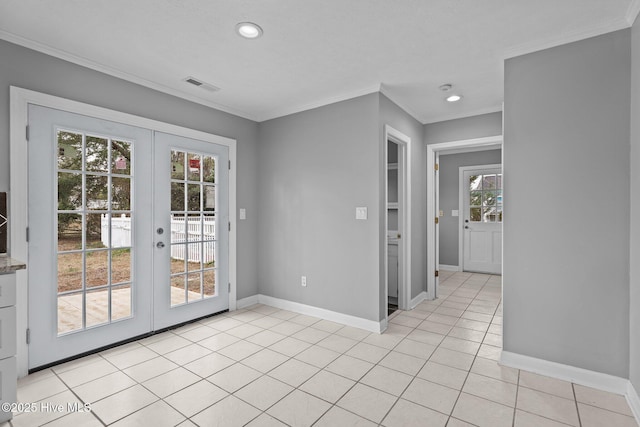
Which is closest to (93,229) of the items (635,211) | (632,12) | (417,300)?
(417,300)

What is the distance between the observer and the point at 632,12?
81.2 inches

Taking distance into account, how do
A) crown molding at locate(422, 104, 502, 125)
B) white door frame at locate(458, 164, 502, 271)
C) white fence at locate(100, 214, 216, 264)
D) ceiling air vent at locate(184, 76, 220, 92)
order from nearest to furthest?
white fence at locate(100, 214, 216, 264) → ceiling air vent at locate(184, 76, 220, 92) → crown molding at locate(422, 104, 502, 125) → white door frame at locate(458, 164, 502, 271)

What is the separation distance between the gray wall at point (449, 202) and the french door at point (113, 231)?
15.8 feet

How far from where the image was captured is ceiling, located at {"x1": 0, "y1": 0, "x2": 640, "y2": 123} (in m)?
2.05

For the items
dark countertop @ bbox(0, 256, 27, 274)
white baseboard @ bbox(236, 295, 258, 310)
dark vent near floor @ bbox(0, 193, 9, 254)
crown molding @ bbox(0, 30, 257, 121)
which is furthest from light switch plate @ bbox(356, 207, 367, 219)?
dark vent near floor @ bbox(0, 193, 9, 254)

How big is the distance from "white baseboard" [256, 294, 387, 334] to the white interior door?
3.91 meters

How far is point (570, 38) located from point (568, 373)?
2.48 metres

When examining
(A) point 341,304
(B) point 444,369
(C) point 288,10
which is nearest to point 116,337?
(A) point 341,304

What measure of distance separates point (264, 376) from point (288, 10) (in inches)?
102

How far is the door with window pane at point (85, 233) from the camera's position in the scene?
98.3 inches

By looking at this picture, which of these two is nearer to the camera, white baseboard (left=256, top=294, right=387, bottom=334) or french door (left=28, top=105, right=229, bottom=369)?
french door (left=28, top=105, right=229, bottom=369)

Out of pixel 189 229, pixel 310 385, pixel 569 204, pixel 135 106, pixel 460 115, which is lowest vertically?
pixel 310 385

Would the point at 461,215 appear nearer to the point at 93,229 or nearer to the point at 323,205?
the point at 323,205

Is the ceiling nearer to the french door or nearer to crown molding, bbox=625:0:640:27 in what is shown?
crown molding, bbox=625:0:640:27
